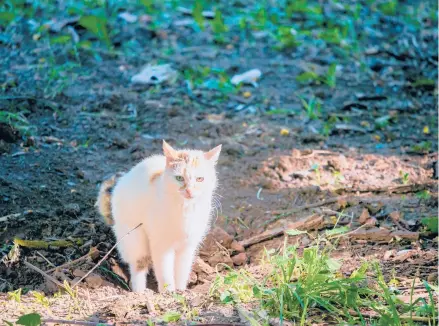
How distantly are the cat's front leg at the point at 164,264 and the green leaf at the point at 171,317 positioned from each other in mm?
801

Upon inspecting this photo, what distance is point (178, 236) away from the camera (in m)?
3.98

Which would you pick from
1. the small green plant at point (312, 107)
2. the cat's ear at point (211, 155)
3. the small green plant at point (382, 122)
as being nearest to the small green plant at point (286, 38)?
the small green plant at point (312, 107)

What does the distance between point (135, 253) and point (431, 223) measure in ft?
6.09

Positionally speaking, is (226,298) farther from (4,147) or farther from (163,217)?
(4,147)

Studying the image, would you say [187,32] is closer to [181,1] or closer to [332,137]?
[181,1]

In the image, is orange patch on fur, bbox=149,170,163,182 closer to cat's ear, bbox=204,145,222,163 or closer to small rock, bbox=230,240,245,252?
cat's ear, bbox=204,145,222,163

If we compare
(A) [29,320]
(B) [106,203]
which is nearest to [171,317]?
(A) [29,320]

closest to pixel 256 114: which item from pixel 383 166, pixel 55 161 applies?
pixel 383 166

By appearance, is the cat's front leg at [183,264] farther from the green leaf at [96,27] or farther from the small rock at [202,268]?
the green leaf at [96,27]

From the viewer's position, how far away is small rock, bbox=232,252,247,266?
436 cm

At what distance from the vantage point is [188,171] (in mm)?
3729

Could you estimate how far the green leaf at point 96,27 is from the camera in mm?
7566

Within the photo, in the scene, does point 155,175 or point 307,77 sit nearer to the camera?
point 155,175

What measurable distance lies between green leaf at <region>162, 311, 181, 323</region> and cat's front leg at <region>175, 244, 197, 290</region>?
2.89ft
